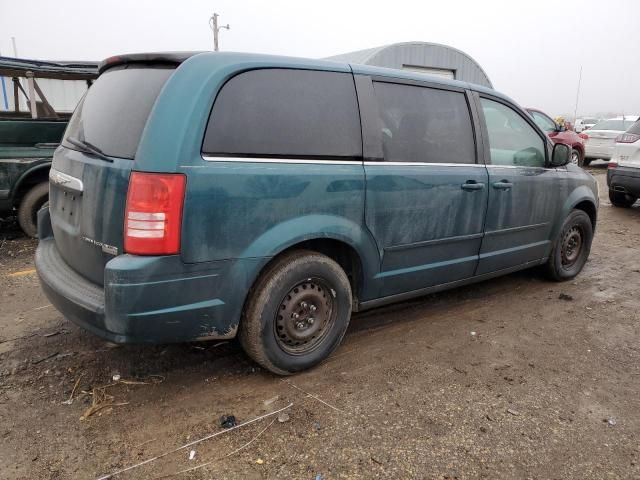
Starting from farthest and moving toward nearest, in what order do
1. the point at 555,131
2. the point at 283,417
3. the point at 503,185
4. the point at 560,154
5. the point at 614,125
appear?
the point at 614,125 → the point at 555,131 → the point at 560,154 → the point at 503,185 → the point at 283,417

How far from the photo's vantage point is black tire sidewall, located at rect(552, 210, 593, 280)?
4660mm

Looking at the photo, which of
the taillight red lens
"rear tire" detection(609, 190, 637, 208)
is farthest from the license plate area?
"rear tire" detection(609, 190, 637, 208)

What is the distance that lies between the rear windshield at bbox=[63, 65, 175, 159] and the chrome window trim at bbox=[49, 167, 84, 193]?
183 millimetres

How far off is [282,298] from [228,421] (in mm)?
699

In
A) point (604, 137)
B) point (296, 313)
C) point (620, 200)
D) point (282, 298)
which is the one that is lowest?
point (620, 200)

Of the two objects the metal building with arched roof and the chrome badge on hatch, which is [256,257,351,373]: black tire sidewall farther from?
the metal building with arched roof

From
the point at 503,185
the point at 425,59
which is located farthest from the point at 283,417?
the point at 425,59

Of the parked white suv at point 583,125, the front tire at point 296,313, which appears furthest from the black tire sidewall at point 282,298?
the parked white suv at point 583,125

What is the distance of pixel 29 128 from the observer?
5988 mm

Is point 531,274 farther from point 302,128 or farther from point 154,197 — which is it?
point 154,197

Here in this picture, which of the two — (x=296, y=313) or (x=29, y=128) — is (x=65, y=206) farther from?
(x=29, y=128)

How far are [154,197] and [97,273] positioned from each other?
60cm

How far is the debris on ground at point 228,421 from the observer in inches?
99.7

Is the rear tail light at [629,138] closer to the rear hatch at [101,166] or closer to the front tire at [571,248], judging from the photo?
the front tire at [571,248]
